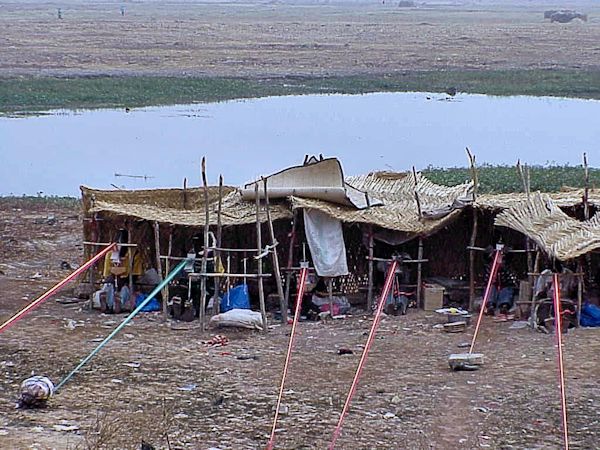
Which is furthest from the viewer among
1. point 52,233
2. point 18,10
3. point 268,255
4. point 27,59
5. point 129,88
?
point 18,10

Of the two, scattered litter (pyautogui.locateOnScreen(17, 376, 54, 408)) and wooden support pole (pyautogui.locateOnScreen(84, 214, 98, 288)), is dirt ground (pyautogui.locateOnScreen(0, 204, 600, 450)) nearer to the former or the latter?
scattered litter (pyautogui.locateOnScreen(17, 376, 54, 408))

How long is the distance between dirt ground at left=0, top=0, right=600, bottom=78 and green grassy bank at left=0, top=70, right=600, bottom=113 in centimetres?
216

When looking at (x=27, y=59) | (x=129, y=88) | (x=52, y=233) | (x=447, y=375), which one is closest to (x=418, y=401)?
(x=447, y=375)

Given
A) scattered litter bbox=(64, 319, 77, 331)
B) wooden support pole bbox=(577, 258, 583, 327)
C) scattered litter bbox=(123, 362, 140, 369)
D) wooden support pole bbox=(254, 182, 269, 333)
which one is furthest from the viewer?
scattered litter bbox=(64, 319, 77, 331)

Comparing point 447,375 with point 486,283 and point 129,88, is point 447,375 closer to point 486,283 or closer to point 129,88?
point 486,283

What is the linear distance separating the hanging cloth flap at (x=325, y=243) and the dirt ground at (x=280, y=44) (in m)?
29.3

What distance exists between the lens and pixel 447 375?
484 inches

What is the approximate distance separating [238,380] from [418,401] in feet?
5.86

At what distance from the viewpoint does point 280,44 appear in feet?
188

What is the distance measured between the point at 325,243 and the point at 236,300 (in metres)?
1.28

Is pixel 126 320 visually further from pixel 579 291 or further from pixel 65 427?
pixel 579 291

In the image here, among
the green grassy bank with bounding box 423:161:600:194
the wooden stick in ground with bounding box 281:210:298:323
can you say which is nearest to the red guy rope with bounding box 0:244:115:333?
the wooden stick in ground with bounding box 281:210:298:323

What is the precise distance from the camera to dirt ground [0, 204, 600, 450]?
10422mm

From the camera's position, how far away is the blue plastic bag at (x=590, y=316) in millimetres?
14125
